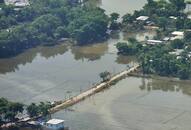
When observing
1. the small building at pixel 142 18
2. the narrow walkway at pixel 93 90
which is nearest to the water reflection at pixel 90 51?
the narrow walkway at pixel 93 90

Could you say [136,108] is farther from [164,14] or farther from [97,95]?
[164,14]

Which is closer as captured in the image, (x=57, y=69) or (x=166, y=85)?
(x=166, y=85)

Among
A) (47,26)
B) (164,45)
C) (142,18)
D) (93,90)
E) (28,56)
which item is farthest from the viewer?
(142,18)

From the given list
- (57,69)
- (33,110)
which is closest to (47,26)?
(57,69)

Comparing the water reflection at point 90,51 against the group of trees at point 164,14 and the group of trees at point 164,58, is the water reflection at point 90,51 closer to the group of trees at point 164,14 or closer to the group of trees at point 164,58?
the group of trees at point 164,58

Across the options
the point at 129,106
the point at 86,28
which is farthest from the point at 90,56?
the point at 129,106

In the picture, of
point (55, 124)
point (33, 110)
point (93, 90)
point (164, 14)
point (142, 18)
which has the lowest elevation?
point (55, 124)

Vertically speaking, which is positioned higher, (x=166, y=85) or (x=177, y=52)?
(x=177, y=52)
